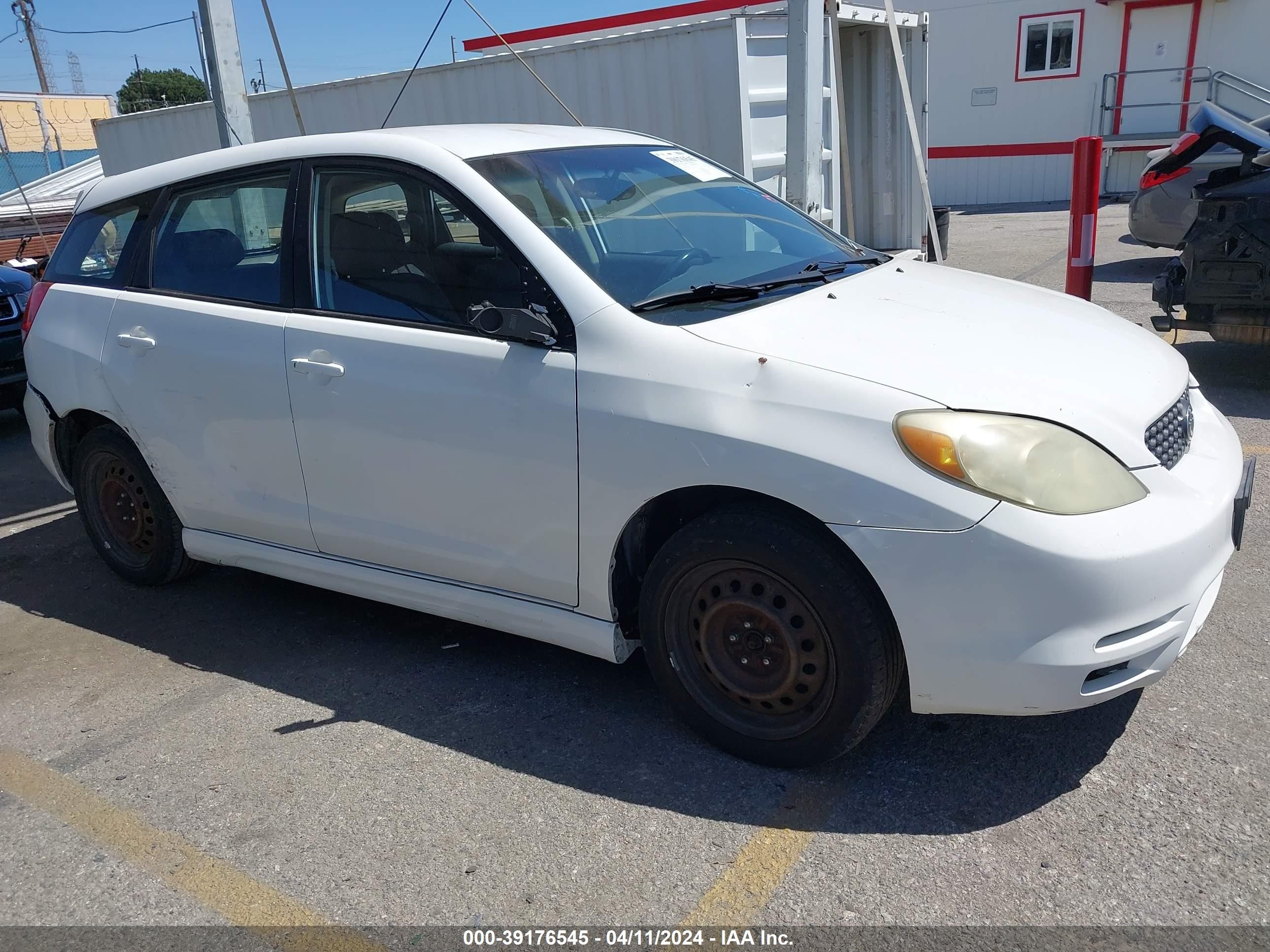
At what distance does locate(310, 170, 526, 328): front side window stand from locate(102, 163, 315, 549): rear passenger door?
0.60 ft

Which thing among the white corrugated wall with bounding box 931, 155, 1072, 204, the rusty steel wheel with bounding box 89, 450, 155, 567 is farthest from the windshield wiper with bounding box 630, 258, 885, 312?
the white corrugated wall with bounding box 931, 155, 1072, 204

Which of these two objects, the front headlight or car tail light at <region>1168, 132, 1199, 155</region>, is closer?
the front headlight

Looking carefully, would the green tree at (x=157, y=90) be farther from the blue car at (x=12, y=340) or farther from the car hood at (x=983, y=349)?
the car hood at (x=983, y=349)

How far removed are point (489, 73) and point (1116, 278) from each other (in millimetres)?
6727

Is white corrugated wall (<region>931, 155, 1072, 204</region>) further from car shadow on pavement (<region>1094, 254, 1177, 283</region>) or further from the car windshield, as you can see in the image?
the car windshield

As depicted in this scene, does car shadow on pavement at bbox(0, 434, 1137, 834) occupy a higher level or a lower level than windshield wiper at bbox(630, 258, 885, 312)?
lower

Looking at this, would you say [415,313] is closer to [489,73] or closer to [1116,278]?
[489,73]

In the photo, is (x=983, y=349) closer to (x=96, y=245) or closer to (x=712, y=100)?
(x=96, y=245)

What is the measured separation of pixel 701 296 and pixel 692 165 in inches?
46.4

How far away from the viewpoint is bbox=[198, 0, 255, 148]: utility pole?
7.72 meters

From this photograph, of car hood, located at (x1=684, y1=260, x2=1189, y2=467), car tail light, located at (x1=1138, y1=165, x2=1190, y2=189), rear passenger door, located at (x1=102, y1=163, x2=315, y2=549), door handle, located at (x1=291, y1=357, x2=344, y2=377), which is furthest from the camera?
car tail light, located at (x1=1138, y1=165, x2=1190, y2=189)

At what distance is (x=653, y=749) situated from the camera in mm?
3219

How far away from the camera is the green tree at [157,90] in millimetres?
51375

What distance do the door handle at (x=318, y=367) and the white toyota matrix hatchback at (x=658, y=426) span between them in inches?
0.6
